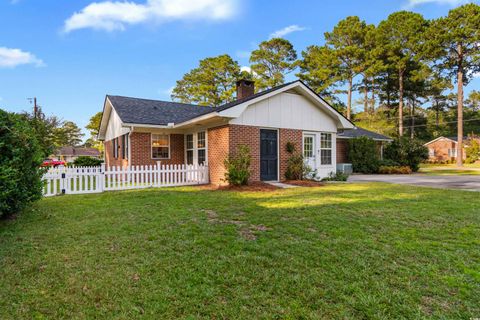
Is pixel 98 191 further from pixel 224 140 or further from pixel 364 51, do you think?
pixel 364 51

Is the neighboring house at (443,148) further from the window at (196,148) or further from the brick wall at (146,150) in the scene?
the brick wall at (146,150)

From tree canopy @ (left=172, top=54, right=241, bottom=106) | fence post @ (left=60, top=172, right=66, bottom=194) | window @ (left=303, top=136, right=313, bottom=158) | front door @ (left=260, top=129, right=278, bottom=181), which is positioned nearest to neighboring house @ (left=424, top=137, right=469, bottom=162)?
tree canopy @ (left=172, top=54, right=241, bottom=106)

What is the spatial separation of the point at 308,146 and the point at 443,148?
3811cm

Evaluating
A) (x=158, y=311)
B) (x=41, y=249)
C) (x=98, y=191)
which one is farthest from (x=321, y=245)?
(x=98, y=191)

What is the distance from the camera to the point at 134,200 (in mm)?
7000

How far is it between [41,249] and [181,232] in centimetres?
180

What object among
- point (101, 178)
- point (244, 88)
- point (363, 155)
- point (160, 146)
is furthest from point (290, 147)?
point (363, 155)

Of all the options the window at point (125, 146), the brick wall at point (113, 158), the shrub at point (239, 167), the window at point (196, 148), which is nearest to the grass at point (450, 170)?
the shrub at point (239, 167)

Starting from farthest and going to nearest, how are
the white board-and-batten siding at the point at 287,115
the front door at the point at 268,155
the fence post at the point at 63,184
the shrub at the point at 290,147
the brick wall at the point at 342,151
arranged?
the brick wall at the point at 342,151
the shrub at the point at 290,147
the front door at the point at 268,155
the white board-and-batten siding at the point at 287,115
the fence post at the point at 63,184

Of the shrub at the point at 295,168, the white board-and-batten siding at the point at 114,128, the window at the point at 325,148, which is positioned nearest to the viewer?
the shrub at the point at 295,168

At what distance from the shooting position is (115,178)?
9906 millimetres

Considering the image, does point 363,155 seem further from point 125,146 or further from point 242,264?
point 242,264

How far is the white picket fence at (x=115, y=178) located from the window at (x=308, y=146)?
441 centimetres

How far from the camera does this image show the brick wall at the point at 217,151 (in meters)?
9.86
